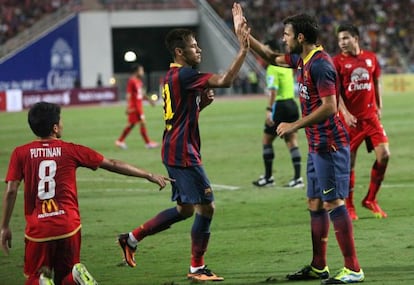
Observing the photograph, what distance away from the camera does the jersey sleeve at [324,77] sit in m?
8.48

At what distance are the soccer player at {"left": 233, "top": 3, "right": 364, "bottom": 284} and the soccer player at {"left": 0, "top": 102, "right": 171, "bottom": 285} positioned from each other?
2.03 meters

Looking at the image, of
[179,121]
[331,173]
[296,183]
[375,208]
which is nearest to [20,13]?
[296,183]

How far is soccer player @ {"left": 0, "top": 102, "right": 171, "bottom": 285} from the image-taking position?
24.3ft

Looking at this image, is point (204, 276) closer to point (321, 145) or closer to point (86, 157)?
point (321, 145)

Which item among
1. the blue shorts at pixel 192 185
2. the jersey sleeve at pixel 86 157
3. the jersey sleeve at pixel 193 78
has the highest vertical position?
the jersey sleeve at pixel 193 78

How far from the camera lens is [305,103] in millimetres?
8844

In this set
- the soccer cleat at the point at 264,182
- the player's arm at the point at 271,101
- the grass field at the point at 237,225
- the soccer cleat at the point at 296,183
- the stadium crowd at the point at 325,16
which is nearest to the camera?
the grass field at the point at 237,225

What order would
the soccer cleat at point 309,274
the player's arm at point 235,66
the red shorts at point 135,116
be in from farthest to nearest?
1. the red shorts at point 135,116
2. the soccer cleat at point 309,274
3. the player's arm at point 235,66

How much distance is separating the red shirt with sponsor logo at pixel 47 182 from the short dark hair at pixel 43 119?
0.08 metres

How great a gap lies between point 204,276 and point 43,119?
2487mm

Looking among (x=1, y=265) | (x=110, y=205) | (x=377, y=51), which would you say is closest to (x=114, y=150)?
(x=110, y=205)

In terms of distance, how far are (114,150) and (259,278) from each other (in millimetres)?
15660

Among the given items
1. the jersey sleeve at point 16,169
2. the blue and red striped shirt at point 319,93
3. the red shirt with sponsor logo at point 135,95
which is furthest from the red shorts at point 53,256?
the red shirt with sponsor logo at point 135,95

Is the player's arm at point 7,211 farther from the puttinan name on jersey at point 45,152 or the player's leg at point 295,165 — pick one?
the player's leg at point 295,165
